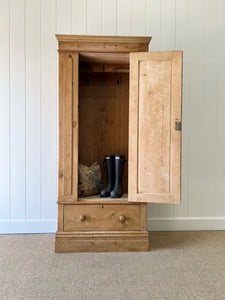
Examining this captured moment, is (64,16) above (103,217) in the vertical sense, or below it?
above

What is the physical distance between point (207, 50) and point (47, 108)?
68.6 inches

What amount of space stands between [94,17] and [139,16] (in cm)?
45

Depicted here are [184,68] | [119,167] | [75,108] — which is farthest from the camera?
[184,68]

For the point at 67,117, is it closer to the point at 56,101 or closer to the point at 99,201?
the point at 56,101

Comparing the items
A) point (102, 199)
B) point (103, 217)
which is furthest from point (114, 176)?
point (103, 217)

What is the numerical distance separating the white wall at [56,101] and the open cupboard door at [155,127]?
690 millimetres

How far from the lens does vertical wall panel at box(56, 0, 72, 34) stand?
2.54 meters

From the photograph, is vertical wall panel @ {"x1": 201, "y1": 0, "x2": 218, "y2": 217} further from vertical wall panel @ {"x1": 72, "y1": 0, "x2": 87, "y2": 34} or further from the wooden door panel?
the wooden door panel

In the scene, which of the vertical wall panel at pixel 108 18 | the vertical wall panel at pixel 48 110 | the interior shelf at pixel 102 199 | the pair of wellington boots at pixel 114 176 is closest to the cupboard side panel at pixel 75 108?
the interior shelf at pixel 102 199

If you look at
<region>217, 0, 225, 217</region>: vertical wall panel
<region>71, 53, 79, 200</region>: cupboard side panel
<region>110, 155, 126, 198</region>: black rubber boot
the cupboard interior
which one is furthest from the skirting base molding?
<region>71, 53, 79, 200</region>: cupboard side panel

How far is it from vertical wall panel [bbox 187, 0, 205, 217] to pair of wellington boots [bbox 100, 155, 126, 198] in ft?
2.70

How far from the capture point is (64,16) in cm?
255

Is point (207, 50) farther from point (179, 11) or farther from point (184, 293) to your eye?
point (184, 293)

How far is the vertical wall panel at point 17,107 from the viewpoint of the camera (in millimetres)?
2531
